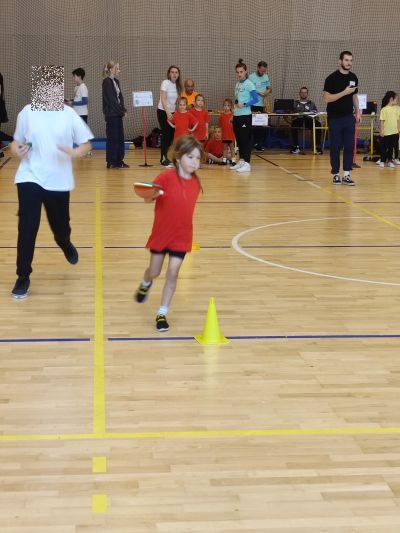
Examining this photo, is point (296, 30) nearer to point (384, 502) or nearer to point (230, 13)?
point (230, 13)

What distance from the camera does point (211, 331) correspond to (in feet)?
19.2

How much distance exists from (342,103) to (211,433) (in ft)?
31.8

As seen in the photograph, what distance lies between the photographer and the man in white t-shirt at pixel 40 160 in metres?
6.62

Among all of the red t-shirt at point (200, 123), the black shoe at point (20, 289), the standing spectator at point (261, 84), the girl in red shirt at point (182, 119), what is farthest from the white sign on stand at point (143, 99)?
the black shoe at point (20, 289)

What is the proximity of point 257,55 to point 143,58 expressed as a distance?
9.53ft

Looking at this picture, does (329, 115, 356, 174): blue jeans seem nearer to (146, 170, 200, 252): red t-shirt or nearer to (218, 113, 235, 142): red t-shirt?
(218, 113, 235, 142): red t-shirt

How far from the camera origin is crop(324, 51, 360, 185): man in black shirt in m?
13.1

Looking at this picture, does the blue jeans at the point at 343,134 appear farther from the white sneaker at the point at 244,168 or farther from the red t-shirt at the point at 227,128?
the red t-shirt at the point at 227,128

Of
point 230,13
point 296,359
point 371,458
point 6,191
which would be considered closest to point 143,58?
point 230,13

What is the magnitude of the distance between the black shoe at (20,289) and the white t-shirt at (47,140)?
0.80 meters

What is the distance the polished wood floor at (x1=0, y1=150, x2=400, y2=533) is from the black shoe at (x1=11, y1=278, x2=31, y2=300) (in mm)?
109

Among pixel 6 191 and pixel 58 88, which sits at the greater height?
pixel 58 88

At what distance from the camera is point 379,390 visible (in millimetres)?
5004

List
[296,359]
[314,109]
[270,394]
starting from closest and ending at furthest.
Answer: [270,394]
[296,359]
[314,109]
